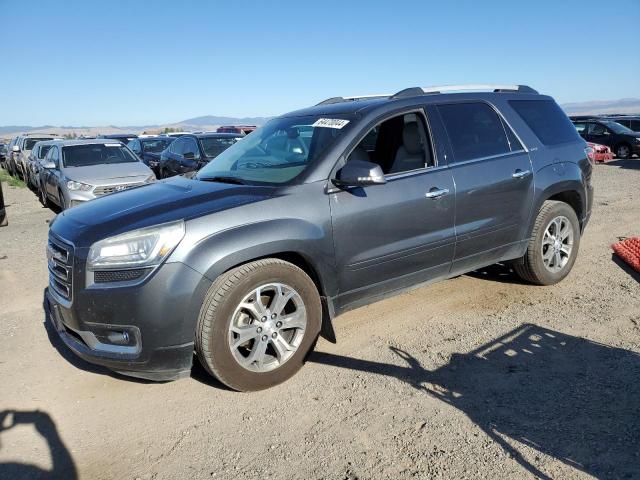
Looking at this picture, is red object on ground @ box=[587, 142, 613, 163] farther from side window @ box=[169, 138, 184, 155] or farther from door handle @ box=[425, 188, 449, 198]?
door handle @ box=[425, 188, 449, 198]

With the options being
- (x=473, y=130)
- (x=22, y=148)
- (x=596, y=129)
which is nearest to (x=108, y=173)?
(x=473, y=130)

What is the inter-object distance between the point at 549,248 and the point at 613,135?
697 inches

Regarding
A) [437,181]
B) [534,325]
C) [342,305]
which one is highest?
[437,181]

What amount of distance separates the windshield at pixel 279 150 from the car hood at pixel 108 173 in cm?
573

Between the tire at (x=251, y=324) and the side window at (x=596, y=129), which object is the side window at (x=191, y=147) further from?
the side window at (x=596, y=129)

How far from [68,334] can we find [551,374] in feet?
10.5

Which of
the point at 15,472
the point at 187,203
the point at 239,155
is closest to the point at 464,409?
the point at 187,203

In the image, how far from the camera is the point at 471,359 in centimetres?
358

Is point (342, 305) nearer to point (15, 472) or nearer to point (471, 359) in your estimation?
point (471, 359)

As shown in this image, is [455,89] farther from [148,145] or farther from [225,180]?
[148,145]

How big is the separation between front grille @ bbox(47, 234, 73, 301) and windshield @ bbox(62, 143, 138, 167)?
7598 mm

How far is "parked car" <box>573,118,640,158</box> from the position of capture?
1881cm

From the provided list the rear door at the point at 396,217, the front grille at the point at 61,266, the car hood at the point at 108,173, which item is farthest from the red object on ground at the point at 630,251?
the car hood at the point at 108,173

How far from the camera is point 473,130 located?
4.37m
